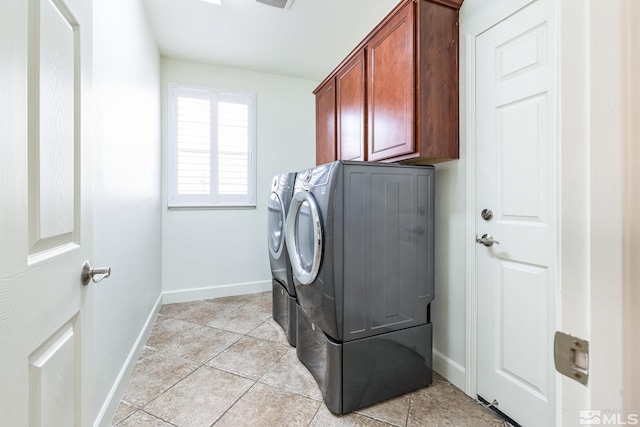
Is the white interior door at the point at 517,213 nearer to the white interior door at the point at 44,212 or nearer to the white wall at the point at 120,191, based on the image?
the white interior door at the point at 44,212

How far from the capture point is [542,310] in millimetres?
1270

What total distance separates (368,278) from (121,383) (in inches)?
58.0

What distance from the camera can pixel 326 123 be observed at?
8.84ft

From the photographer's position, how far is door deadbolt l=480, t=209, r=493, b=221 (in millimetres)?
1487

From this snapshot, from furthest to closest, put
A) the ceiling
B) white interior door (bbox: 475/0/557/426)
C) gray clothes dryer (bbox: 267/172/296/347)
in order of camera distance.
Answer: the ceiling, gray clothes dryer (bbox: 267/172/296/347), white interior door (bbox: 475/0/557/426)

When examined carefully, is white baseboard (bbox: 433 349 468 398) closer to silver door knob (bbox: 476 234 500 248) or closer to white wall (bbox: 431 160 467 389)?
white wall (bbox: 431 160 467 389)

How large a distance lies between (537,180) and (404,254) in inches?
27.6

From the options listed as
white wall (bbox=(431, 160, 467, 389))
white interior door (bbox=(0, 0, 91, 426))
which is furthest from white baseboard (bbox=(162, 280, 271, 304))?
white interior door (bbox=(0, 0, 91, 426))

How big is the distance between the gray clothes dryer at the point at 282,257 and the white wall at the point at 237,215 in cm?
98

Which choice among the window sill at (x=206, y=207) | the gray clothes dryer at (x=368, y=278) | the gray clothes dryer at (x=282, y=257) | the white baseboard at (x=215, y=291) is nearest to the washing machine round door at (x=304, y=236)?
the gray clothes dryer at (x=368, y=278)

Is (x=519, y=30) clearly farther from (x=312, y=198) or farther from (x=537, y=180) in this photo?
(x=312, y=198)

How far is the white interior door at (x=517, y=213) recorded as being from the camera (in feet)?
4.08

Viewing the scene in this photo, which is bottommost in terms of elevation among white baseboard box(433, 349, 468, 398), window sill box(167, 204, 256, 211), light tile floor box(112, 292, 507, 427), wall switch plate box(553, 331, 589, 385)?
light tile floor box(112, 292, 507, 427)

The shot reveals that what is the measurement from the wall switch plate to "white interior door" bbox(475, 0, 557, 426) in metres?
1.03
